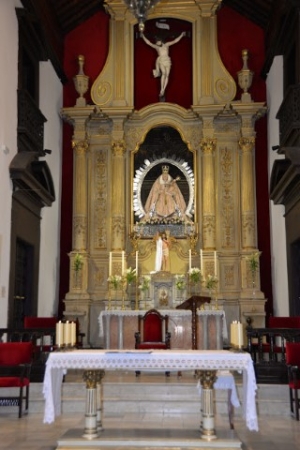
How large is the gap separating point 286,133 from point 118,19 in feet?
16.0

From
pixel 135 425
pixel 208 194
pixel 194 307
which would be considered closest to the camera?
pixel 135 425

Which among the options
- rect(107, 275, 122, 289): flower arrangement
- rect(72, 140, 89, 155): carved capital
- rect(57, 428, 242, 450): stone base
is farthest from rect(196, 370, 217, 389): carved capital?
rect(72, 140, 89, 155): carved capital

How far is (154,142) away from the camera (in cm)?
1323

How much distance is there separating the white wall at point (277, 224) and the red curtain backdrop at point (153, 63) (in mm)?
490

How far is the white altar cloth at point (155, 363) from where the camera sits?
A: 5.38 meters

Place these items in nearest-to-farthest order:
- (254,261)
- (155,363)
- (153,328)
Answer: (155,363), (153,328), (254,261)

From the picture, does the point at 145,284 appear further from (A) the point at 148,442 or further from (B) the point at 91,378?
(A) the point at 148,442

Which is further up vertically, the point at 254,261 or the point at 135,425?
the point at 254,261

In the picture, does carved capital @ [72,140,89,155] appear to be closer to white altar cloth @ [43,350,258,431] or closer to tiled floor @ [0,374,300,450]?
tiled floor @ [0,374,300,450]

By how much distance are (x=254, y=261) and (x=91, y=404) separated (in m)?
7.12

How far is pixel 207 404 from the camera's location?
5.53 meters

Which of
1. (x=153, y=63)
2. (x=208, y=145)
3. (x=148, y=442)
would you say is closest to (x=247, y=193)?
(x=208, y=145)

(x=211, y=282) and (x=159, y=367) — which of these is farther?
(x=211, y=282)

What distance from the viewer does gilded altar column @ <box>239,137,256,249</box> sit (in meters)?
12.5
